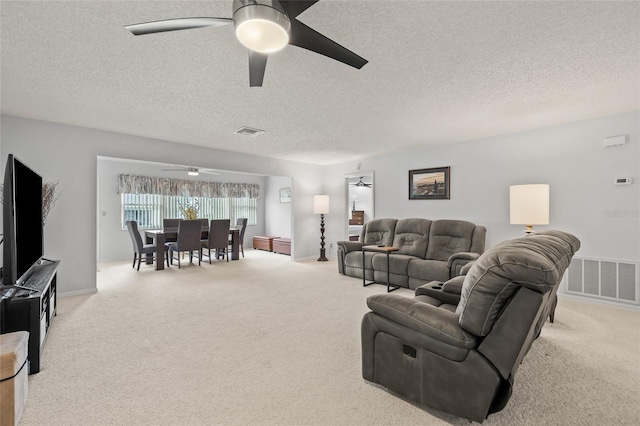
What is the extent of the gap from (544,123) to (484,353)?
12.5 feet

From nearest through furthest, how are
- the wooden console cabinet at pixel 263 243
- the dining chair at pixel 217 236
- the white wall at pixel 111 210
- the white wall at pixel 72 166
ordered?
the white wall at pixel 72 166, the dining chair at pixel 217 236, the white wall at pixel 111 210, the wooden console cabinet at pixel 263 243

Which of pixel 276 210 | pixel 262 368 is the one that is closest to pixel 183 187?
pixel 276 210

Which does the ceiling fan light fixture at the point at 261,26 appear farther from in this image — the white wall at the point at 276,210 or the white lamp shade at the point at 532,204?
the white wall at the point at 276,210

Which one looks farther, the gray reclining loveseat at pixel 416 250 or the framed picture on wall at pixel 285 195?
the framed picture on wall at pixel 285 195

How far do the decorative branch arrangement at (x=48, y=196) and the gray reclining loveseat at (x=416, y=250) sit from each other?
417 centimetres

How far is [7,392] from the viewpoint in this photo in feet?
2.55

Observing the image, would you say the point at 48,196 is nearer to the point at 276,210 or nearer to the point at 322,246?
the point at 322,246

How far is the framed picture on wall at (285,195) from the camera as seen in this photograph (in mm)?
9320

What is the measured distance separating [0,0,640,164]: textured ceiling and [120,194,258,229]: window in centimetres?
392

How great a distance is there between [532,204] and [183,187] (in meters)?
7.96

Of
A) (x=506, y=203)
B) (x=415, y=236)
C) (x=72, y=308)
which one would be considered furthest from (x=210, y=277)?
(x=506, y=203)

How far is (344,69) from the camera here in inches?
99.7

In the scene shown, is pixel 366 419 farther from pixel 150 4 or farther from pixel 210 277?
pixel 210 277

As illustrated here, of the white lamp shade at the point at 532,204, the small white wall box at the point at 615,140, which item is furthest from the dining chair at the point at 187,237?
the small white wall box at the point at 615,140
